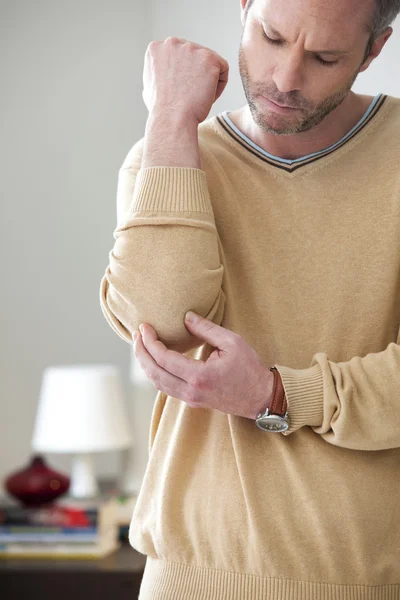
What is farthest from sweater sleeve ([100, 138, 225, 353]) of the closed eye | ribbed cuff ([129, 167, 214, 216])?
the closed eye

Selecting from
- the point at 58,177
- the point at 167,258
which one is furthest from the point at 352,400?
the point at 58,177

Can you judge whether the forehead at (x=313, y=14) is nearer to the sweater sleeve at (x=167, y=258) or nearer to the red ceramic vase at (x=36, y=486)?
the sweater sleeve at (x=167, y=258)

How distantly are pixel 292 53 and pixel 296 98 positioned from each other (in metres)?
0.06

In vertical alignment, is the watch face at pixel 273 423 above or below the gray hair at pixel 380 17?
below

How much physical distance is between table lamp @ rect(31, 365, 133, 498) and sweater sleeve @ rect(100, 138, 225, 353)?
2.31m

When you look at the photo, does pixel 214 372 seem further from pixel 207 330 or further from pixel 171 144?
pixel 171 144

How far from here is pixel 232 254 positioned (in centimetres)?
121

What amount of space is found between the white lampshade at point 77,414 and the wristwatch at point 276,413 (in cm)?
234

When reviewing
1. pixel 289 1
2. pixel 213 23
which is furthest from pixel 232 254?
pixel 213 23

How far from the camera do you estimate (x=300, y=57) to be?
1.12 m

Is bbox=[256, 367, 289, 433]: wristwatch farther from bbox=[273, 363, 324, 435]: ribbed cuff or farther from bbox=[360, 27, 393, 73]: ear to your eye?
bbox=[360, 27, 393, 73]: ear

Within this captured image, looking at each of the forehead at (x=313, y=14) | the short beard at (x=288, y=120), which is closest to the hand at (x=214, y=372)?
the short beard at (x=288, y=120)

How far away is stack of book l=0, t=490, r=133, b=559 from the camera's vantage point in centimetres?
296

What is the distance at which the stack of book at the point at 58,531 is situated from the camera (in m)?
2.96
